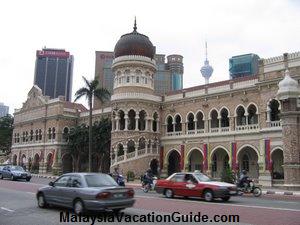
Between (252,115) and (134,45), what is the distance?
14169 millimetres

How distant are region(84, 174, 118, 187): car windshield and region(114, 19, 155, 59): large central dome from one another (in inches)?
1141

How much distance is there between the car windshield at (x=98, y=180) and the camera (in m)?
11.0

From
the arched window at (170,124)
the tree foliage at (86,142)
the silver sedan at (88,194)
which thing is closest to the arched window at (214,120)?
the arched window at (170,124)

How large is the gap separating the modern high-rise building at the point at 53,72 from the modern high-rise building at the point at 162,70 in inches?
607

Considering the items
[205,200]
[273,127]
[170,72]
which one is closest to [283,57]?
[273,127]

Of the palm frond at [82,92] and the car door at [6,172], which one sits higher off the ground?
the palm frond at [82,92]

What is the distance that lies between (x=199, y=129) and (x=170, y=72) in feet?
246

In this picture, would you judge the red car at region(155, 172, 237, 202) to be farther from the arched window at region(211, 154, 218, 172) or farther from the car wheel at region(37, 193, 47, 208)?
the arched window at region(211, 154, 218, 172)

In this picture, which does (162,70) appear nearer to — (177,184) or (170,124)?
(170,124)

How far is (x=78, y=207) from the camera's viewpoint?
1073 cm

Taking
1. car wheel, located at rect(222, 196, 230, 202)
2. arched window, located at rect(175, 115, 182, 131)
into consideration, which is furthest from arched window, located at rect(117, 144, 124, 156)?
car wheel, located at rect(222, 196, 230, 202)

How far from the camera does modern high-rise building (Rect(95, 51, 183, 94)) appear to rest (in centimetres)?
9971

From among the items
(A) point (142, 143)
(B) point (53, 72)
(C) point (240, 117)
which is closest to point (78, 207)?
(C) point (240, 117)

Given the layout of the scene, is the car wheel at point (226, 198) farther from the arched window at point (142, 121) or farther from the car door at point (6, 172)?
the arched window at point (142, 121)
